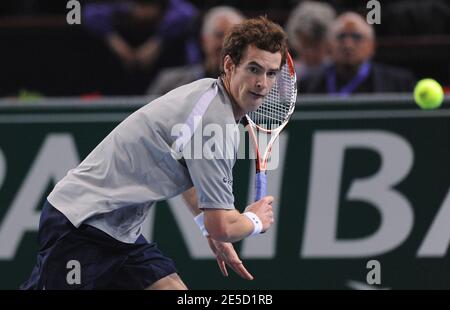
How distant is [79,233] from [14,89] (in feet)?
Result: 14.8

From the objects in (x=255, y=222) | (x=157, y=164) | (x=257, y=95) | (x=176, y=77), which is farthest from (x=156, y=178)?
(x=176, y=77)

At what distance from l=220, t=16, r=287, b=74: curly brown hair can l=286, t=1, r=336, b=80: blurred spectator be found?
3231 millimetres

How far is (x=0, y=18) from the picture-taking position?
9.59 meters

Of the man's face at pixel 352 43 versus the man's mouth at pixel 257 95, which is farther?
→ the man's face at pixel 352 43

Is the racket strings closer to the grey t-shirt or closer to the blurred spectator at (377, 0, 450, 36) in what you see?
the grey t-shirt

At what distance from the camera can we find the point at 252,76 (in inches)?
201

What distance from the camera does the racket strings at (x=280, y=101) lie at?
18.6 feet

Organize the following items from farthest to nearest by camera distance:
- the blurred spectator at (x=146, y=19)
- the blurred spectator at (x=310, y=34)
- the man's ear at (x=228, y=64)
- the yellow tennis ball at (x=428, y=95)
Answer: the blurred spectator at (x=146, y=19) < the blurred spectator at (x=310, y=34) < the yellow tennis ball at (x=428, y=95) < the man's ear at (x=228, y=64)

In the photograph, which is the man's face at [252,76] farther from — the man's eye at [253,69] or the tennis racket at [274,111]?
the tennis racket at [274,111]

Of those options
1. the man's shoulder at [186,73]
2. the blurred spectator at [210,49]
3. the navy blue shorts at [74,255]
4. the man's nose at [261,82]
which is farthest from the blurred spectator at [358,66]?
the navy blue shorts at [74,255]

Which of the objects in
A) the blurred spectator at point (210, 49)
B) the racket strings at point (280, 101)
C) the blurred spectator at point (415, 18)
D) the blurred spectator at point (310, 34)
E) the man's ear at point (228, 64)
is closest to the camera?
the man's ear at point (228, 64)
